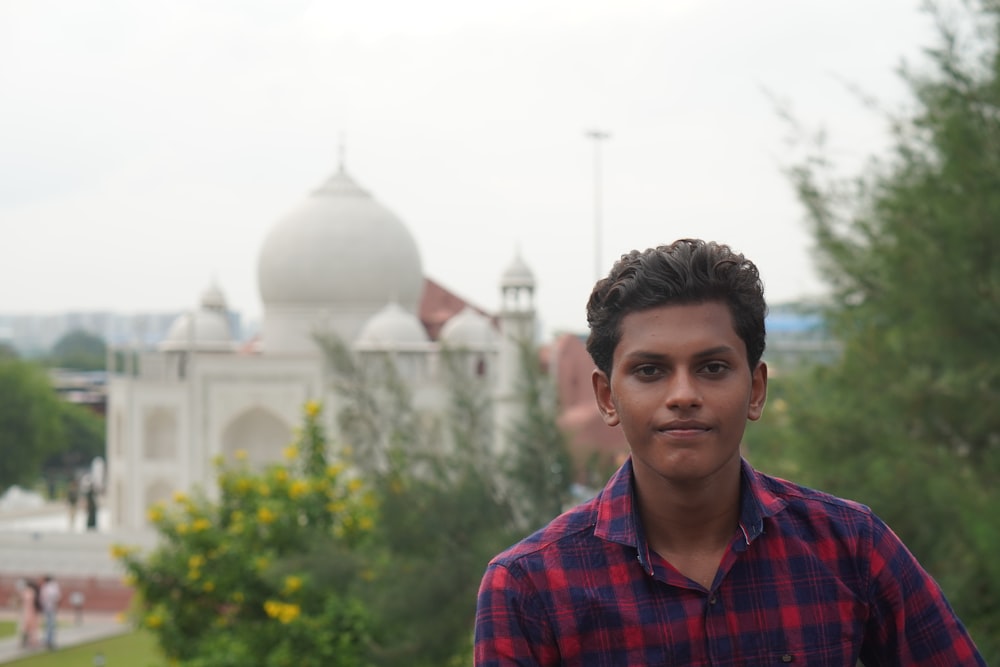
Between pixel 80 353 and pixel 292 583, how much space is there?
70433 mm

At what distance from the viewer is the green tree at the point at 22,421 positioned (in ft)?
108

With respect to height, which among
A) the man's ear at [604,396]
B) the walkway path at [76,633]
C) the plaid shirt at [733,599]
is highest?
the man's ear at [604,396]

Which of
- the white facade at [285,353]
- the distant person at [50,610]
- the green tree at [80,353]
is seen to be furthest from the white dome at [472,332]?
the green tree at [80,353]

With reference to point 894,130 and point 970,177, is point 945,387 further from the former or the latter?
point 894,130

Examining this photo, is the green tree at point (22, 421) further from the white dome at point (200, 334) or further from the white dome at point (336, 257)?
the white dome at point (336, 257)

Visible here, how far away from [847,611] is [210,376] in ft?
68.8

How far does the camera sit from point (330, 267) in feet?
75.4

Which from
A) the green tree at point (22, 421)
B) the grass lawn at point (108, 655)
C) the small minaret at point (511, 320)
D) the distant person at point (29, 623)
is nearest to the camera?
the grass lawn at point (108, 655)

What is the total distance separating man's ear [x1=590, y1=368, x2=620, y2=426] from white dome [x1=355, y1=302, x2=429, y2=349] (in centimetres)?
1940

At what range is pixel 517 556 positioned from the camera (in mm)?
1332

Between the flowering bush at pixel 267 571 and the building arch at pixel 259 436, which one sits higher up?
the building arch at pixel 259 436

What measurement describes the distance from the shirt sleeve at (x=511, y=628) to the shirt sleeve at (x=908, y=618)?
0.32 metres

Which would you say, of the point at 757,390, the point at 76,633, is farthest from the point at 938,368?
the point at 76,633

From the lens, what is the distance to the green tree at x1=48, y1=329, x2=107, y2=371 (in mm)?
69688
